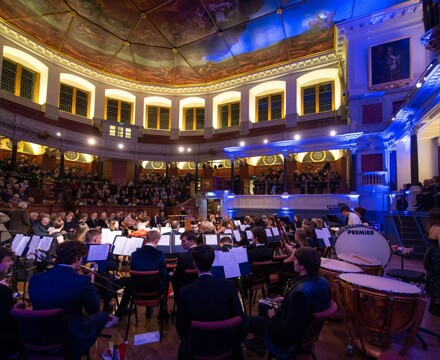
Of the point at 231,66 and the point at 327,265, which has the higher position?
the point at 231,66

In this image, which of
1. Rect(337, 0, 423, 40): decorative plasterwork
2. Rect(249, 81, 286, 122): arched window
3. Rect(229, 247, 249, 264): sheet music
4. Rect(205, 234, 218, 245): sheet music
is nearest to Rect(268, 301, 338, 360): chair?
Rect(229, 247, 249, 264): sheet music

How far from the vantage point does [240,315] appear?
2.36m

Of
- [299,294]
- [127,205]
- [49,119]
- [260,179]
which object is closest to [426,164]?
[260,179]

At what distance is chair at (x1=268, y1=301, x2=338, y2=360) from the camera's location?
7.91 ft

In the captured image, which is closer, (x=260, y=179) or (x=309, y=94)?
(x=260, y=179)

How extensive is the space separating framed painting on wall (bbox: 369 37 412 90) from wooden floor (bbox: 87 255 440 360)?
13585 mm

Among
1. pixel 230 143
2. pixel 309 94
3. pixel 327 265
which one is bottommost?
pixel 327 265

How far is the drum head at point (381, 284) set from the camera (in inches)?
118

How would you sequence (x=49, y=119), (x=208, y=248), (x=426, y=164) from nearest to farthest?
(x=208, y=248) < (x=426, y=164) < (x=49, y=119)

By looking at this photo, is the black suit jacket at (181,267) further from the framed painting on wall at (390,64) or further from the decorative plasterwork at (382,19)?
the decorative plasterwork at (382,19)

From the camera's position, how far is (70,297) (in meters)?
2.43

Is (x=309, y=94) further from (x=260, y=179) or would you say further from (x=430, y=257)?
(x=430, y=257)

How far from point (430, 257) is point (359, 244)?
3.72ft

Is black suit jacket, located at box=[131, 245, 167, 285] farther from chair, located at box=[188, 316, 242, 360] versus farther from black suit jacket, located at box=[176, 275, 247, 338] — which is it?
chair, located at box=[188, 316, 242, 360]
